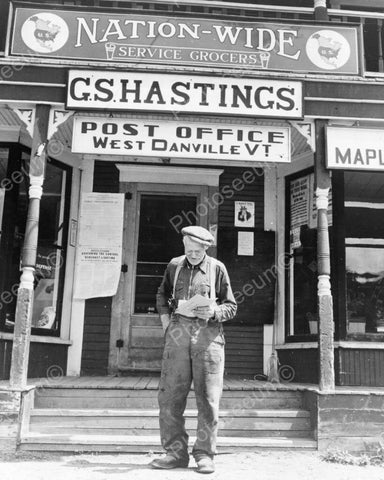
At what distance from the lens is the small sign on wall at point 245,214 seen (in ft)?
27.8

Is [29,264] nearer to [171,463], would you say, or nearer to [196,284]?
[196,284]

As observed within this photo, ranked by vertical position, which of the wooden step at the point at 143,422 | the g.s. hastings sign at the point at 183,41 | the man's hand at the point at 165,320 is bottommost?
the wooden step at the point at 143,422

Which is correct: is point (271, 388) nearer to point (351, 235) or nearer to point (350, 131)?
point (351, 235)

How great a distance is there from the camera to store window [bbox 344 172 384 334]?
24.7 ft

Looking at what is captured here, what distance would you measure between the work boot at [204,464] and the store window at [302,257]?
3235 mm

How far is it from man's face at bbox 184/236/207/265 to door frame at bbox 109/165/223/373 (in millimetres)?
3131

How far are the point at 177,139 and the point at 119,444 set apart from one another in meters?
3.32

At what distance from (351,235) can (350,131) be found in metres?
1.62

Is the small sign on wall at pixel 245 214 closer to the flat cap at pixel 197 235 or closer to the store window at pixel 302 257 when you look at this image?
the store window at pixel 302 257

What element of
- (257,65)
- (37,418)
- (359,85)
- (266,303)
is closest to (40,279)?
(37,418)

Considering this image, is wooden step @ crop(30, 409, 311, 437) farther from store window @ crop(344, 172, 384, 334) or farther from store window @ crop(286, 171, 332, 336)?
store window @ crop(344, 172, 384, 334)

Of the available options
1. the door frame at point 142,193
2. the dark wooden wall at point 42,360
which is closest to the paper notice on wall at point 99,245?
the door frame at point 142,193

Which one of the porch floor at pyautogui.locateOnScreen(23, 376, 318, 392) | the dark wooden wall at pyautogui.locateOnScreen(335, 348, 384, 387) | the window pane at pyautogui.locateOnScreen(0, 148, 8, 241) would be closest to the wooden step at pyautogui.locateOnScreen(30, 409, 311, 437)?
the porch floor at pyautogui.locateOnScreen(23, 376, 318, 392)

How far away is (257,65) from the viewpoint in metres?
6.86
